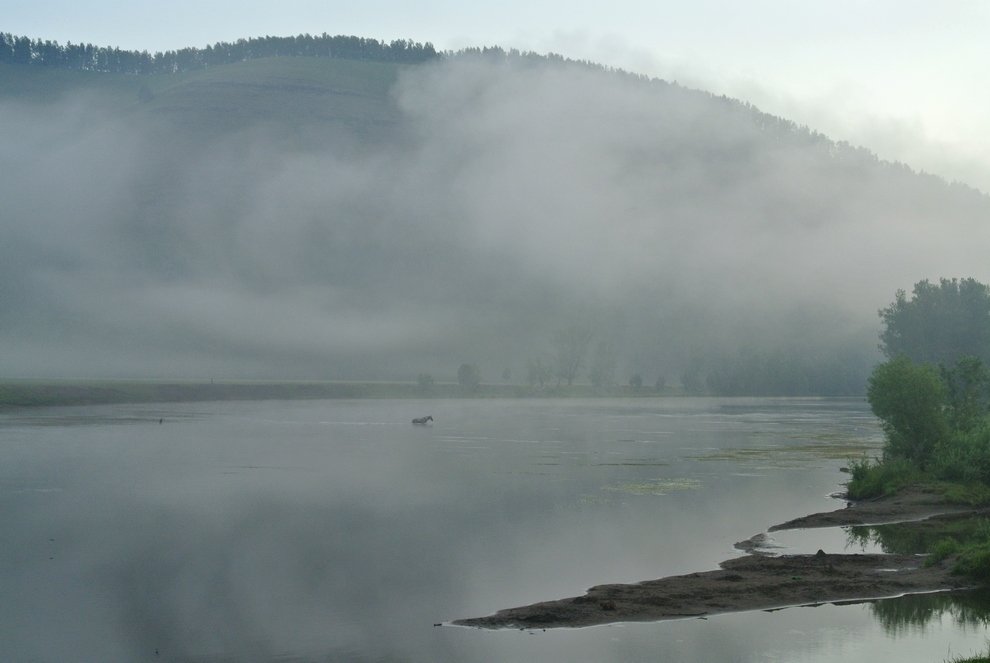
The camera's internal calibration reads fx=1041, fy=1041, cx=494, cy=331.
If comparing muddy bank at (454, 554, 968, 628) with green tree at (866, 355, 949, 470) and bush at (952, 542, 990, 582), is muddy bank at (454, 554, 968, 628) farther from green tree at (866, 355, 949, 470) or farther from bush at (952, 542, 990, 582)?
green tree at (866, 355, 949, 470)

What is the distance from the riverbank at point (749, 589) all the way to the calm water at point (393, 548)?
707 mm

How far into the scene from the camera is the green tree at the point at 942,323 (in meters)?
95.6

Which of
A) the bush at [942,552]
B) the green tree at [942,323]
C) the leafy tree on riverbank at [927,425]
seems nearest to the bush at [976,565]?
the bush at [942,552]

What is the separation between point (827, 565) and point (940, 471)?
1857 cm

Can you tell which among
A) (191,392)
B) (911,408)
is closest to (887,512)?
(911,408)

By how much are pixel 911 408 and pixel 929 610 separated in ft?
77.6

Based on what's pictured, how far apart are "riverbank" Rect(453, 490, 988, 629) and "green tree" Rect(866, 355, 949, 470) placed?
17.3 m

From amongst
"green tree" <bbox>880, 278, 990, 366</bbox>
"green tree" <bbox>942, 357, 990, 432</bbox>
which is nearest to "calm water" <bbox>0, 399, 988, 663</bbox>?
"green tree" <bbox>942, 357, 990, 432</bbox>

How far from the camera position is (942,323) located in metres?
96.4

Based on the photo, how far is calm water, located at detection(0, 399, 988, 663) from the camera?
818 inches

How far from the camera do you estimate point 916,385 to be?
147 feet

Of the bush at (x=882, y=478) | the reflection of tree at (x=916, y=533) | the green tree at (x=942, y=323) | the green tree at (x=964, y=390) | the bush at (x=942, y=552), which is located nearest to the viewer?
the bush at (x=942, y=552)

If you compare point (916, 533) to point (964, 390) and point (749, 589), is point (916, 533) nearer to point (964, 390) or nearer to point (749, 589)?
point (749, 589)

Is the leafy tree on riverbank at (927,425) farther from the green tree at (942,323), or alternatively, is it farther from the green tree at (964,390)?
the green tree at (942,323)
